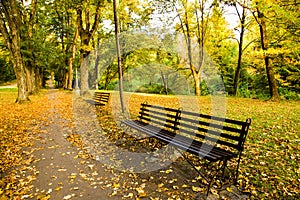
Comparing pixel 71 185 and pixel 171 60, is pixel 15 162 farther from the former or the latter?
pixel 171 60

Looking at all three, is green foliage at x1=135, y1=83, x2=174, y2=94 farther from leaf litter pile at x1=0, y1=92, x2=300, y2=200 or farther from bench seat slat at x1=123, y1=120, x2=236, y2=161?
bench seat slat at x1=123, y1=120, x2=236, y2=161

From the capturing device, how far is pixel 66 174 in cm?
427

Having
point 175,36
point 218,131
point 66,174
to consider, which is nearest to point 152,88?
point 175,36

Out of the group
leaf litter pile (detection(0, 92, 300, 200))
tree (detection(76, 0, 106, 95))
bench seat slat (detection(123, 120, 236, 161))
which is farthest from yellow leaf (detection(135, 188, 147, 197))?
tree (detection(76, 0, 106, 95))

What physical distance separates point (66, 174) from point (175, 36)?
21.8 metres

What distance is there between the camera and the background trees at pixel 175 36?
1326 cm

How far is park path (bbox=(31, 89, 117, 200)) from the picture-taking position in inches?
142

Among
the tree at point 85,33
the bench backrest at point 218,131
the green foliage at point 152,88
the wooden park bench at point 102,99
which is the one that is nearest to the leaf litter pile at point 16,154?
the wooden park bench at point 102,99

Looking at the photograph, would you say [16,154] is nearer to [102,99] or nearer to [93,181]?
[93,181]

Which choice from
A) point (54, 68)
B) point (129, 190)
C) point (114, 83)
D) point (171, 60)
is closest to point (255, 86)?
point (171, 60)

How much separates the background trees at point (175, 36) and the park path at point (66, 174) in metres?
9.20

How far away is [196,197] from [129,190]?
1.06m

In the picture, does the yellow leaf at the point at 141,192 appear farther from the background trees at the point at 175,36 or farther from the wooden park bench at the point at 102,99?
the background trees at the point at 175,36

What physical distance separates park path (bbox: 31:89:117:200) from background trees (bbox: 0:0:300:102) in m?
9.20
